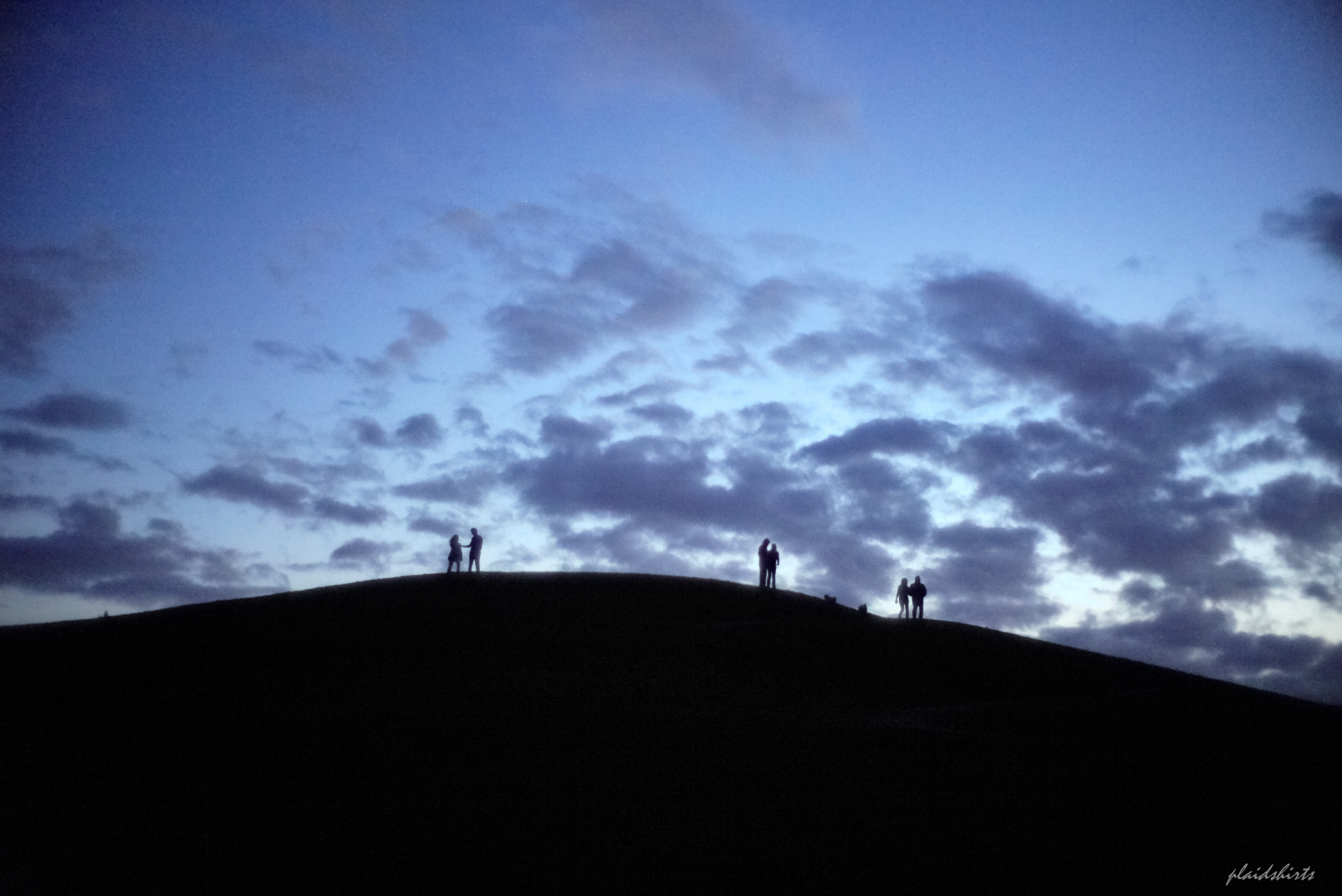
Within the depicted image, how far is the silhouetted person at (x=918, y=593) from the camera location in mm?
30750

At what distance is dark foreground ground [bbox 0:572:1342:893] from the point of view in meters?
10.5

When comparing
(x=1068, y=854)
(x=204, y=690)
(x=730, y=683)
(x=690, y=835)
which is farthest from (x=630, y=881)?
(x=204, y=690)

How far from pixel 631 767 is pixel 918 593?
64.1 ft

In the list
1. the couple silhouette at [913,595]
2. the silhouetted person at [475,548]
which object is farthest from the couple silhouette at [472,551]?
the couple silhouette at [913,595]

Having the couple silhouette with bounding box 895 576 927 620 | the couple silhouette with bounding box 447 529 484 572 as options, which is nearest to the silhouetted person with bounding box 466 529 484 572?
the couple silhouette with bounding box 447 529 484 572

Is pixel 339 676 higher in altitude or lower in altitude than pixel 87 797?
higher

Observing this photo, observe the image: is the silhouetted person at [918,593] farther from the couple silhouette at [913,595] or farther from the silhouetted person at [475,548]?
the silhouetted person at [475,548]

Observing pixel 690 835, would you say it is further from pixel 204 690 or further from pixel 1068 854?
pixel 204 690

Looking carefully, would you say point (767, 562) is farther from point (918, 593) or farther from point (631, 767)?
point (631, 767)

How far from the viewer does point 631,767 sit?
45.4 feet

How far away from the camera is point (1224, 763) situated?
14.7m

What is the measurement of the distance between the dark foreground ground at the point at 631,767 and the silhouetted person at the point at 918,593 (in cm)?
503

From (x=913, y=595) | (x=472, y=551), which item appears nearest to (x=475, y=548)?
(x=472, y=551)

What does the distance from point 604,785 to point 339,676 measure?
10.3 m
